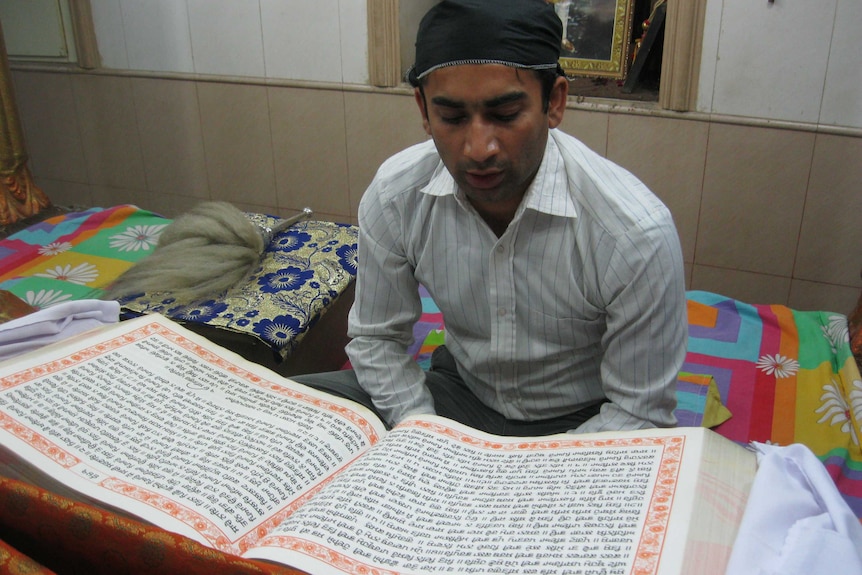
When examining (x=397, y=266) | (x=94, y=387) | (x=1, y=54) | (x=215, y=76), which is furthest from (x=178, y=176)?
(x=94, y=387)

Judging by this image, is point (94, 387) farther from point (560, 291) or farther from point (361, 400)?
point (560, 291)

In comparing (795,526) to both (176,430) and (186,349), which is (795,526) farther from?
(186,349)

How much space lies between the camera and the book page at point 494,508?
632mm

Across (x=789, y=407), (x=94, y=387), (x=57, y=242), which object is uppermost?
(x=94, y=387)

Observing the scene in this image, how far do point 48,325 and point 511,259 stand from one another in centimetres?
69

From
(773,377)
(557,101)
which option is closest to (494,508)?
(557,101)

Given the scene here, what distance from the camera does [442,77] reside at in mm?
1000

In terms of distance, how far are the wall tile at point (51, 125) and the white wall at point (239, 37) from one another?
1.04ft

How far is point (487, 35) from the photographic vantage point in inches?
38.6

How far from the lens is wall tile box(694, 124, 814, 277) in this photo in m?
2.26

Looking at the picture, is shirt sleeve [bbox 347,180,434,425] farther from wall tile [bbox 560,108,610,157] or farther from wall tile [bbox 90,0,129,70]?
wall tile [bbox 90,0,129,70]

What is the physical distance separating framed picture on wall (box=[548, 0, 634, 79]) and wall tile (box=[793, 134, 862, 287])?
0.70 m

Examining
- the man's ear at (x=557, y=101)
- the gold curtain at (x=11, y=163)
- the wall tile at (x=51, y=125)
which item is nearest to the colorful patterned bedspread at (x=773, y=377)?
the man's ear at (x=557, y=101)

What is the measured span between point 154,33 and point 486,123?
99.4 inches
